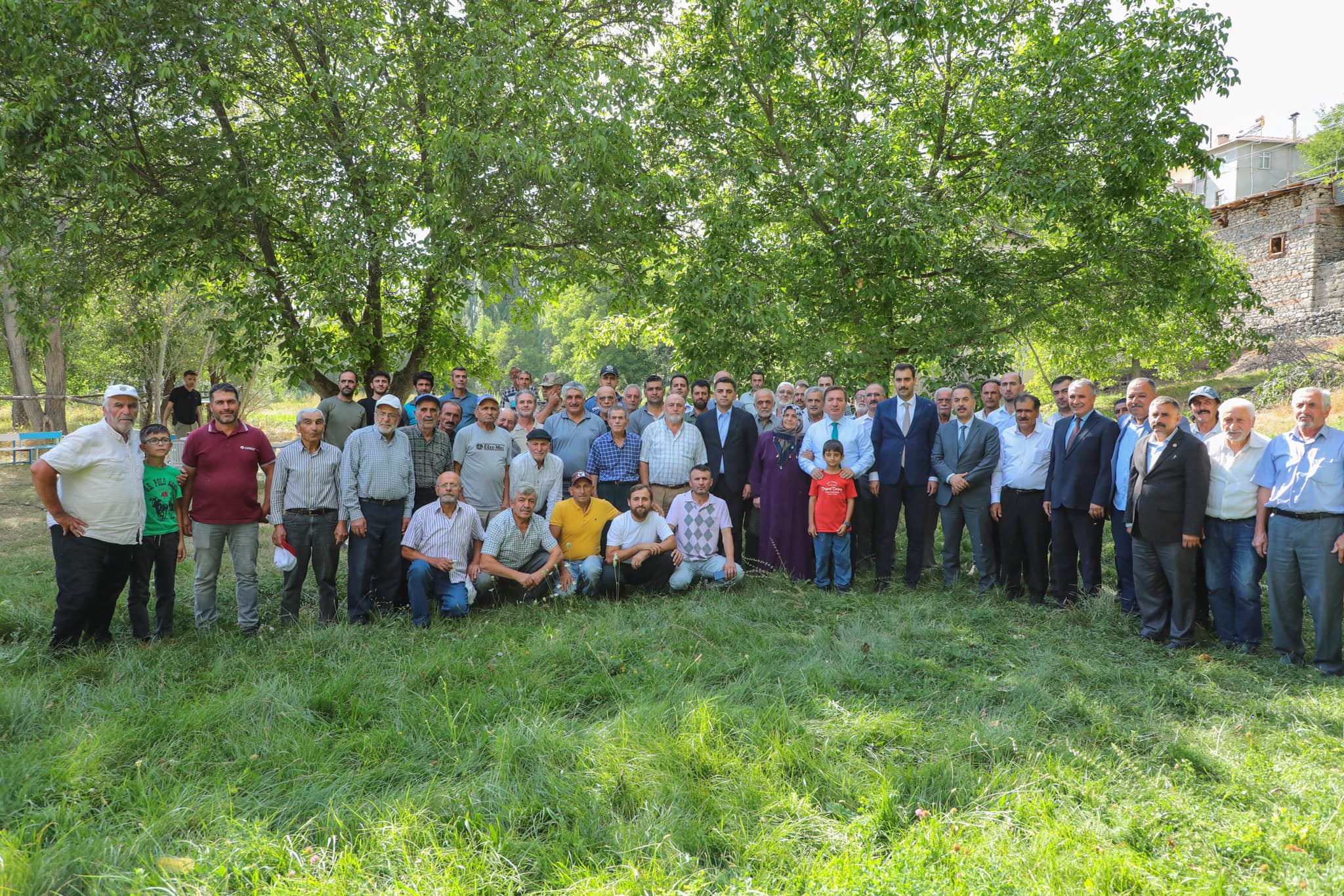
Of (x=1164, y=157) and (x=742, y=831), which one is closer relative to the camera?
(x=742, y=831)

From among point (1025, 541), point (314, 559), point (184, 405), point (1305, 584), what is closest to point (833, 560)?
point (1025, 541)

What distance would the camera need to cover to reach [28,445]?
1661 cm

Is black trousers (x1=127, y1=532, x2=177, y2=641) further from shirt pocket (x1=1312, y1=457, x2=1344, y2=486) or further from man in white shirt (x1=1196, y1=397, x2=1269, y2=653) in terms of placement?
shirt pocket (x1=1312, y1=457, x2=1344, y2=486)

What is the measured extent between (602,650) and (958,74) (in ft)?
32.7

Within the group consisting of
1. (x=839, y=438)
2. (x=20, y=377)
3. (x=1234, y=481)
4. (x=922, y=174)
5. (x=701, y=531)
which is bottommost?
(x=701, y=531)

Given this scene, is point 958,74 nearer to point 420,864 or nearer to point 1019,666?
point 1019,666

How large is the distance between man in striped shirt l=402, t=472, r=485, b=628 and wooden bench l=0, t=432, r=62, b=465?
14.2 meters

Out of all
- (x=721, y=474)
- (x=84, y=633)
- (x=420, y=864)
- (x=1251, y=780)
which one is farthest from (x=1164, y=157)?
(x=84, y=633)

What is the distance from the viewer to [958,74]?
11.1 metres

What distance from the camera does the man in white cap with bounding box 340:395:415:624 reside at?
20.2ft

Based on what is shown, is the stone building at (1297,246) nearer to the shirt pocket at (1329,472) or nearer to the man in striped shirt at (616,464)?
the shirt pocket at (1329,472)

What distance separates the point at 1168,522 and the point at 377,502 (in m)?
6.04

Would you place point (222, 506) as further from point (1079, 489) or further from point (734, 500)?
point (1079, 489)

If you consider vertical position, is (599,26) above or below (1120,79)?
above
